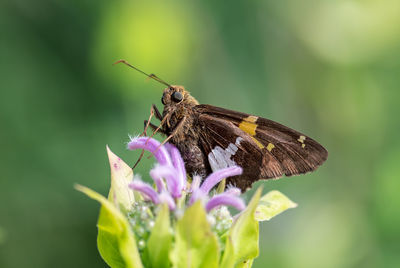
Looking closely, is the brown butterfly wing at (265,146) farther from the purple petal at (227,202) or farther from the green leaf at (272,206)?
the purple petal at (227,202)

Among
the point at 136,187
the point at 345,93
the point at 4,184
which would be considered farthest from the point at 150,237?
the point at 345,93

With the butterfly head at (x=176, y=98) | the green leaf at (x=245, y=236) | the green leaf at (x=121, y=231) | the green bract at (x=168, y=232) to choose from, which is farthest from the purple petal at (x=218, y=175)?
the butterfly head at (x=176, y=98)

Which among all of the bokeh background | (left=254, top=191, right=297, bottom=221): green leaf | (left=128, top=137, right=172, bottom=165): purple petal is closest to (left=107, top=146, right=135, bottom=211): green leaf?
(left=128, top=137, right=172, bottom=165): purple petal

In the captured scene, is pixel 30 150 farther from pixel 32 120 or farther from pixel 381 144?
pixel 381 144

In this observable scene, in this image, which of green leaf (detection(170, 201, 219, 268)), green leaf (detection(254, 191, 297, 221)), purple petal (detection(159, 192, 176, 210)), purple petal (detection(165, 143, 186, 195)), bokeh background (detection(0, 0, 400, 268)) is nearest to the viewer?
green leaf (detection(170, 201, 219, 268))

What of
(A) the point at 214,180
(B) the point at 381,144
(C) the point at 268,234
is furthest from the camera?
(B) the point at 381,144

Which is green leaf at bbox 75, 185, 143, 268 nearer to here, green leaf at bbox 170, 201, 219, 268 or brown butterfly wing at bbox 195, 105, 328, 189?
green leaf at bbox 170, 201, 219, 268
